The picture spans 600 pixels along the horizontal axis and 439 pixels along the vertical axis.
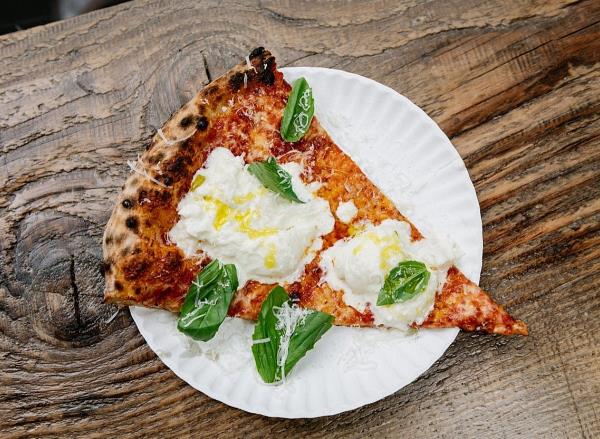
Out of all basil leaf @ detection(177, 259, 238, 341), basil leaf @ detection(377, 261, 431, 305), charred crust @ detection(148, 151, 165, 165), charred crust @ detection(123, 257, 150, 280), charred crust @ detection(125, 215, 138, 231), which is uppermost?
charred crust @ detection(148, 151, 165, 165)

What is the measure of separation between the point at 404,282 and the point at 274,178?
24.3 inches

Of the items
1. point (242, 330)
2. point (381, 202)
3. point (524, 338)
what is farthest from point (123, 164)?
point (524, 338)

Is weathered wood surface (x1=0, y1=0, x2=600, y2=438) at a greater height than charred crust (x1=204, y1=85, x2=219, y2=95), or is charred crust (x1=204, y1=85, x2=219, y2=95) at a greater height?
charred crust (x1=204, y1=85, x2=219, y2=95)

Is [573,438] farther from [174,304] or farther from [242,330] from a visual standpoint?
[174,304]

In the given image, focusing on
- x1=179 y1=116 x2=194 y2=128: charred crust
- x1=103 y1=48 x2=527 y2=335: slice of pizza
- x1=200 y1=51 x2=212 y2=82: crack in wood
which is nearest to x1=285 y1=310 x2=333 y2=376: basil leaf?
x1=103 y1=48 x2=527 y2=335: slice of pizza

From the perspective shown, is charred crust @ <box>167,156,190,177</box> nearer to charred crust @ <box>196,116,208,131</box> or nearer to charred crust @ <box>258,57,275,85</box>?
charred crust @ <box>196,116,208,131</box>

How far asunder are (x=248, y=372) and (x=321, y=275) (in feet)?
1.55

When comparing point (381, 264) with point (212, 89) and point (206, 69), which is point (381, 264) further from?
point (206, 69)

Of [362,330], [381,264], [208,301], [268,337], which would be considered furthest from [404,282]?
[208,301]

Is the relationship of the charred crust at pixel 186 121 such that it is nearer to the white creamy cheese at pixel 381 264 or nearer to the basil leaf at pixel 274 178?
the basil leaf at pixel 274 178

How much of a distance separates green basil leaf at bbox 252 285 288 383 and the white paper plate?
0.11m

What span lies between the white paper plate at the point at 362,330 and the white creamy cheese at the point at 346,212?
0.69ft

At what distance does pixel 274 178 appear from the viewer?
97.5 inches

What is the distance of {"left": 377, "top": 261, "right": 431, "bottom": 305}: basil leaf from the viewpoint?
246cm
